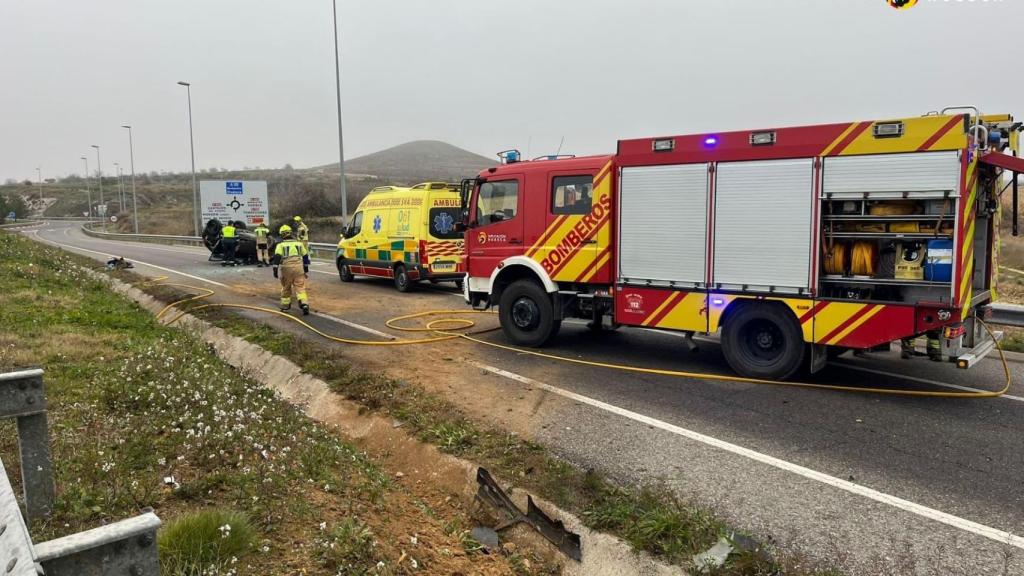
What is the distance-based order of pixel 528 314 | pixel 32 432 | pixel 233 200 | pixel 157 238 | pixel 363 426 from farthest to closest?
1. pixel 157 238
2. pixel 233 200
3. pixel 528 314
4. pixel 363 426
5. pixel 32 432

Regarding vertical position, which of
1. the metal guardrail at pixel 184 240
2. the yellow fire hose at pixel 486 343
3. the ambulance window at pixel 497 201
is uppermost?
the ambulance window at pixel 497 201

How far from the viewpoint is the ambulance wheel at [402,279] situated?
1480cm

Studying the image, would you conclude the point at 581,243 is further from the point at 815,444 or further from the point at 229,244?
the point at 229,244

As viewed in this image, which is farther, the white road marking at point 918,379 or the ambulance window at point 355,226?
the ambulance window at point 355,226

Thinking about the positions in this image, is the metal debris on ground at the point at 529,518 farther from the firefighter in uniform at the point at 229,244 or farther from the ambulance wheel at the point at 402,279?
the firefighter in uniform at the point at 229,244

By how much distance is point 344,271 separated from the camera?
17.0 meters

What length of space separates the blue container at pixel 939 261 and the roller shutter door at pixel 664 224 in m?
2.08

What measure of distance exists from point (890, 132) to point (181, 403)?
6671mm

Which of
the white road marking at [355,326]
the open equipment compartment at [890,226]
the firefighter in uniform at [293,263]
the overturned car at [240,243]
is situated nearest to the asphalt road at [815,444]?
the open equipment compartment at [890,226]

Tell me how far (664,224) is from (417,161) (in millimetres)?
119620

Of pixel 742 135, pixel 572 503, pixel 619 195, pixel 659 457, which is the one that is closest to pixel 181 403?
pixel 572 503

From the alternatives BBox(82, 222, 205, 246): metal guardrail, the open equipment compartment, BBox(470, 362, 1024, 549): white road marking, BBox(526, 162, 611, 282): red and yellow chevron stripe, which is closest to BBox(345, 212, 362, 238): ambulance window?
BBox(526, 162, 611, 282): red and yellow chevron stripe

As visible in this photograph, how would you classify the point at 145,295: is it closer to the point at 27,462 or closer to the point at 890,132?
the point at 27,462

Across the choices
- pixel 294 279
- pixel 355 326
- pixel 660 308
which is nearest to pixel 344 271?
pixel 294 279
